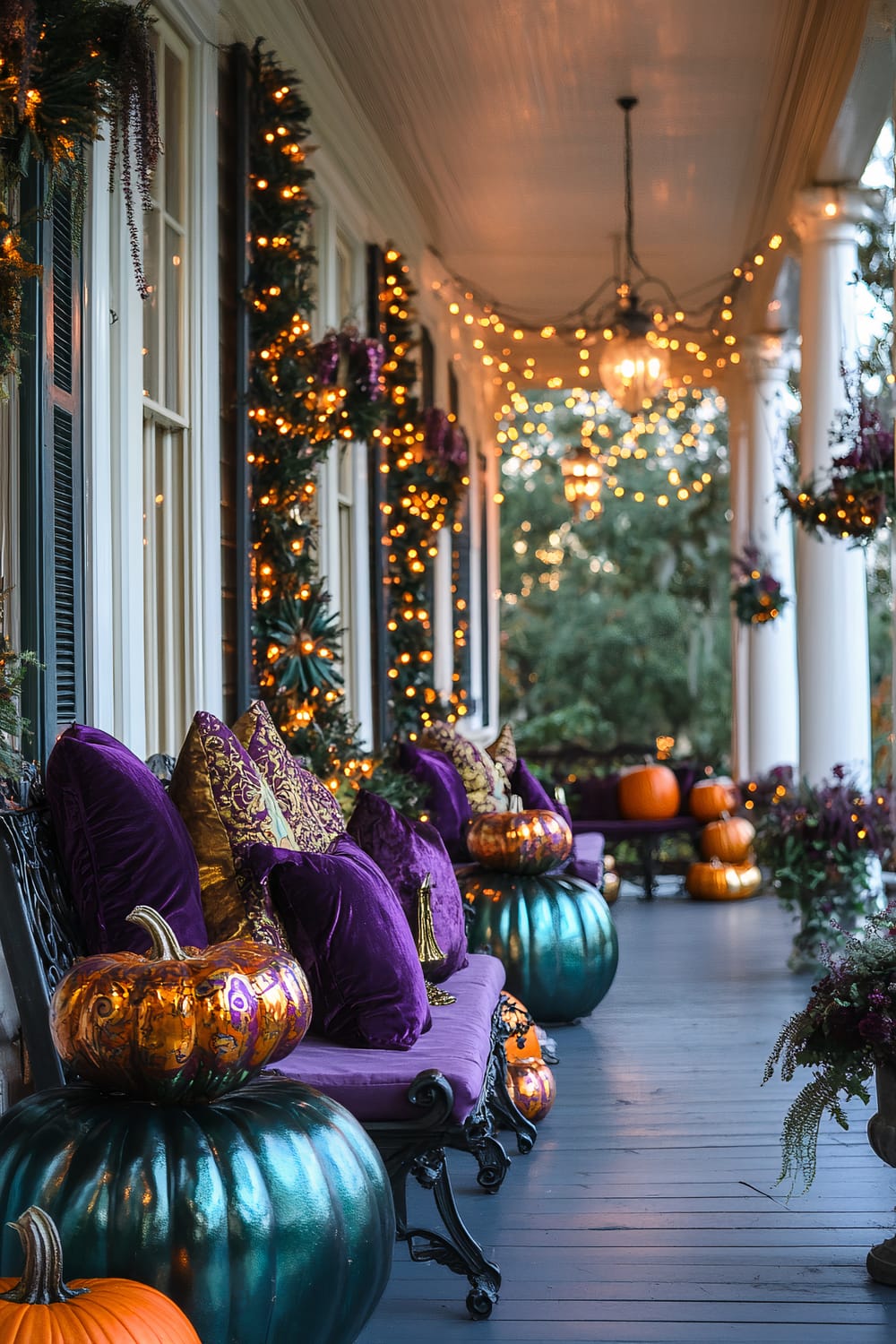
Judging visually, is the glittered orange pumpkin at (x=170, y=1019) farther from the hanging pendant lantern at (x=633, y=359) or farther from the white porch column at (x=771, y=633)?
the white porch column at (x=771, y=633)

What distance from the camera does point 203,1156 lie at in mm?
2271

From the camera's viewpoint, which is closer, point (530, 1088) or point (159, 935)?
point (159, 935)

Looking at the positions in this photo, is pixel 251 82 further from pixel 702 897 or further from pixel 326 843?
pixel 702 897

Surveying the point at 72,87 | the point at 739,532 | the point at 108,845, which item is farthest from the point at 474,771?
the point at 739,532

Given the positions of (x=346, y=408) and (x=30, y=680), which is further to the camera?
(x=346, y=408)

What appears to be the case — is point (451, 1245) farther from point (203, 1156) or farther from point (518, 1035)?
point (518, 1035)

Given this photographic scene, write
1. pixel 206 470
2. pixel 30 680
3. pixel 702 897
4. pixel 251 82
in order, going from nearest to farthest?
1. pixel 30 680
2. pixel 206 470
3. pixel 251 82
4. pixel 702 897

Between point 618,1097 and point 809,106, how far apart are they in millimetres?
5008

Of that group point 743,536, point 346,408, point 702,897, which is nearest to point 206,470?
point 346,408

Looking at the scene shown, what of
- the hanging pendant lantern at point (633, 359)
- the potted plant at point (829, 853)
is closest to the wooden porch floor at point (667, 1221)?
the potted plant at point (829, 853)

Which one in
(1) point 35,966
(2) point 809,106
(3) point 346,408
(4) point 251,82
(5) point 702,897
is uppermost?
(2) point 809,106

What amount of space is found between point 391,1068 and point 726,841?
721 centimetres

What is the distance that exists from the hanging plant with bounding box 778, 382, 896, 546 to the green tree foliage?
14984 millimetres

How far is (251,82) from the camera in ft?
17.7
